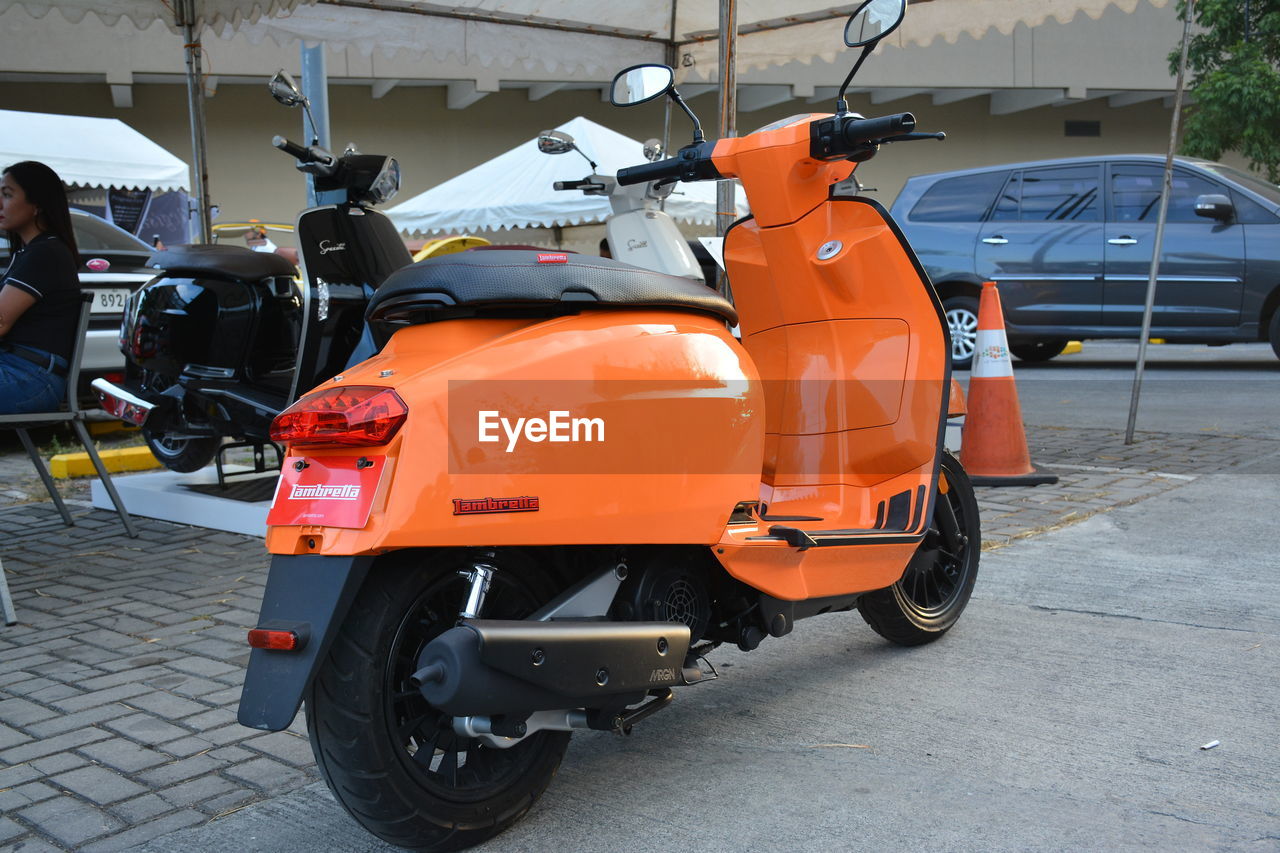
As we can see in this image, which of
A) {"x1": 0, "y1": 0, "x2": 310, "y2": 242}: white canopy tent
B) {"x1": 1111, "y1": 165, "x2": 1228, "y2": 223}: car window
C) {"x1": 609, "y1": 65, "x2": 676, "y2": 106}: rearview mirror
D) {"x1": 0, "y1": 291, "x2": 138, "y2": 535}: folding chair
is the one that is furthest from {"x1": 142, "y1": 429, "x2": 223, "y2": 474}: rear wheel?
{"x1": 1111, "y1": 165, "x2": 1228, "y2": 223}: car window

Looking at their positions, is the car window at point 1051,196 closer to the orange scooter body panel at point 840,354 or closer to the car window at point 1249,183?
the car window at point 1249,183

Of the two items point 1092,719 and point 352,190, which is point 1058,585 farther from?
point 352,190

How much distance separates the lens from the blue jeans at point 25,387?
502cm

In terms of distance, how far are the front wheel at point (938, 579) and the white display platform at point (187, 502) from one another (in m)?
2.86

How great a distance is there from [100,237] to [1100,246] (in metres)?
8.09

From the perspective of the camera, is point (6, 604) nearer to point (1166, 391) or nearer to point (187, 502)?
point (187, 502)

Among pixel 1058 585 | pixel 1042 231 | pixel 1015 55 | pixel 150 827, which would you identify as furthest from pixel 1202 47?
pixel 150 827

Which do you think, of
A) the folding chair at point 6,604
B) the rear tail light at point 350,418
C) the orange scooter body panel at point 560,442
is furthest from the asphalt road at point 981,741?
the folding chair at point 6,604

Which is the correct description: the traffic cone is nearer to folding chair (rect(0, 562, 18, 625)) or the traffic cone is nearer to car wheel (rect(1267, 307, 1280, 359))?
folding chair (rect(0, 562, 18, 625))

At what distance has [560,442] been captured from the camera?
95.0 inches

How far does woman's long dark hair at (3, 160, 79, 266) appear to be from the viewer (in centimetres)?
527

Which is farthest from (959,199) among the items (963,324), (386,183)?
(386,183)

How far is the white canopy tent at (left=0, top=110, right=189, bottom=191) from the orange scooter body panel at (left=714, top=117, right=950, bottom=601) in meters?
13.8

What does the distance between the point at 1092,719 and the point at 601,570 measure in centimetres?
139
